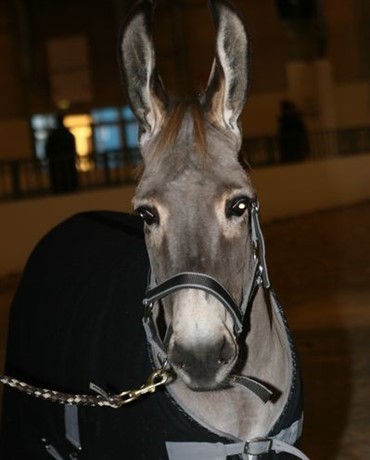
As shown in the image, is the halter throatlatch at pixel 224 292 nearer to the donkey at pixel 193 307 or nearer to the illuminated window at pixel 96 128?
the donkey at pixel 193 307

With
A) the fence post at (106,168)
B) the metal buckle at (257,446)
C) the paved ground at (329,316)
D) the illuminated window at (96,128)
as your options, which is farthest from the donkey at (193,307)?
the illuminated window at (96,128)

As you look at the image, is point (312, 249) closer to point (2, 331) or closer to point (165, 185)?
point (2, 331)

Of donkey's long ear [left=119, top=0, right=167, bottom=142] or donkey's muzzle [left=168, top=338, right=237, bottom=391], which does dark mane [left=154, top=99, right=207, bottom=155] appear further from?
donkey's muzzle [left=168, top=338, right=237, bottom=391]

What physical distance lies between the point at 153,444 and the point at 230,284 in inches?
24.2

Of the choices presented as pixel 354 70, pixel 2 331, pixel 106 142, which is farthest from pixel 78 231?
pixel 354 70

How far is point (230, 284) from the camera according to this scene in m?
3.57

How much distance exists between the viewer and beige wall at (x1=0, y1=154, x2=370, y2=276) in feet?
50.0

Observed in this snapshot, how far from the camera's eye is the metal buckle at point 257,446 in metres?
3.76

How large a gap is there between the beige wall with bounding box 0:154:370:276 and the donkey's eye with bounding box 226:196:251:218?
454 inches

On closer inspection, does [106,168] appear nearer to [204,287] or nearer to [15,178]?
[15,178]

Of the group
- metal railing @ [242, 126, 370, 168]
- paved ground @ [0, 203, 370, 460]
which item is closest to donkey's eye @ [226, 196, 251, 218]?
paved ground @ [0, 203, 370, 460]

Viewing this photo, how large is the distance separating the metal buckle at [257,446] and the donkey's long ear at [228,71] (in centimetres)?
96

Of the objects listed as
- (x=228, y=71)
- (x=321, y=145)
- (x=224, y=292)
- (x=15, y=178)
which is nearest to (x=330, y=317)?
(x=228, y=71)

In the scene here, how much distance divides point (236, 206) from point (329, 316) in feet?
22.4
